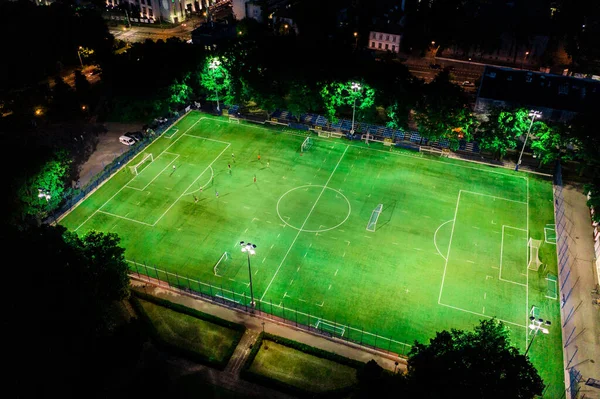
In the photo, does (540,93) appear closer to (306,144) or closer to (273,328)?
(306,144)

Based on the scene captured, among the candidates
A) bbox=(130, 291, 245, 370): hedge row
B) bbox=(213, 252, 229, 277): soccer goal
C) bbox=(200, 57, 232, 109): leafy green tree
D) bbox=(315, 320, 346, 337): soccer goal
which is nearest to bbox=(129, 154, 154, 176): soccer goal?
bbox=(200, 57, 232, 109): leafy green tree

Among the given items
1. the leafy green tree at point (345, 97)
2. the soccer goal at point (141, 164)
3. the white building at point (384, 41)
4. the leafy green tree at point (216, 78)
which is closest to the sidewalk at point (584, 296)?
the leafy green tree at point (345, 97)

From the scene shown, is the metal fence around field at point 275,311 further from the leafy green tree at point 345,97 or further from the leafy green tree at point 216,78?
the leafy green tree at point 216,78

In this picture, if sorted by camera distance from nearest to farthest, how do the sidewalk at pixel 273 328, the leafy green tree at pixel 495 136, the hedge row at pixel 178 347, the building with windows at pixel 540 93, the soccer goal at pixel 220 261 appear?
1. the hedge row at pixel 178 347
2. the sidewalk at pixel 273 328
3. the soccer goal at pixel 220 261
4. the leafy green tree at pixel 495 136
5. the building with windows at pixel 540 93

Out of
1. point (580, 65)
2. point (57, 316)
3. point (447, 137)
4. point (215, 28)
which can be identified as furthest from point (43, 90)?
point (580, 65)

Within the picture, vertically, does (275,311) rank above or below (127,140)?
below

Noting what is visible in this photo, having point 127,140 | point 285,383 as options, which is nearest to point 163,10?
point 127,140
